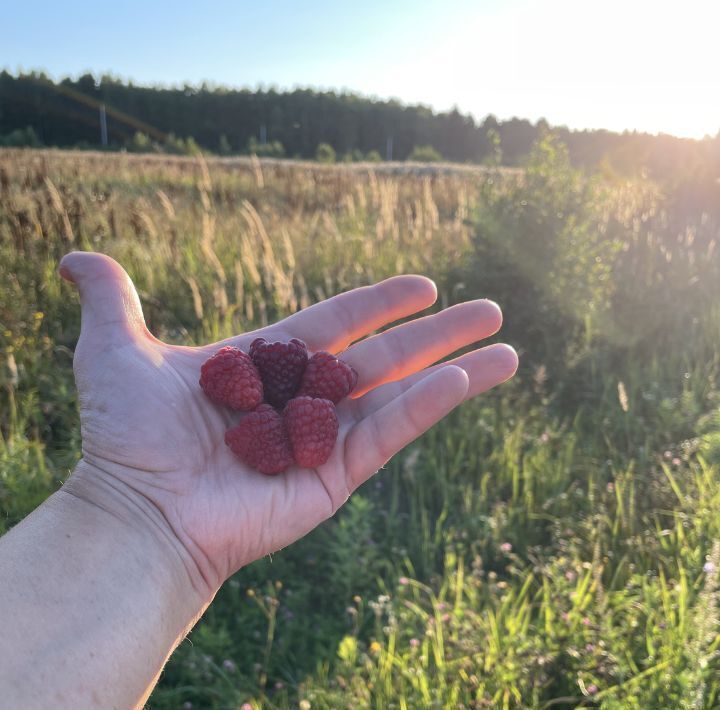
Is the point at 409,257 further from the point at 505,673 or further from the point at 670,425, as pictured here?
the point at 505,673

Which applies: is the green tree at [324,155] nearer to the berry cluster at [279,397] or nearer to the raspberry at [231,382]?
the berry cluster at [279,397]

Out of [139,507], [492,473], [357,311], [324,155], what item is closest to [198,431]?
[139,507]

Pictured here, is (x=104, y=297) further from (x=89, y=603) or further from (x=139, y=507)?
(x=89, y=603)

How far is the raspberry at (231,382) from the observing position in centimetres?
196

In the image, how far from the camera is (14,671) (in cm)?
117

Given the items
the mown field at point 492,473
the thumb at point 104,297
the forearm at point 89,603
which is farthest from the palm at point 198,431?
the mown field at point 492,473

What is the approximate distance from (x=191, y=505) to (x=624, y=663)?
140cm

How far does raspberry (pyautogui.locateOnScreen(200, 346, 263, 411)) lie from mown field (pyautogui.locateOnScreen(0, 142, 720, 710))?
791 mm

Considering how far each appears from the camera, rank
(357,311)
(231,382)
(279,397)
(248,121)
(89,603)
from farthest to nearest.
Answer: (248,121)
(357,311)
(279,397)
(231,382)
(89,603)

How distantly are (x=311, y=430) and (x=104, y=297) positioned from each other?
790 mm

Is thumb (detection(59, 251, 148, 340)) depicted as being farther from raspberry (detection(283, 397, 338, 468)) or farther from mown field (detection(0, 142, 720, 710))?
mown field (detection(0, 142, 720, 710))

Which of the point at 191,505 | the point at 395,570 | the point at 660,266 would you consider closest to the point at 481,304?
the point at 395,570

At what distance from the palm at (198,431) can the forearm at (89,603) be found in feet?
0.36

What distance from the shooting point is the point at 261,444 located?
179 centimetres
